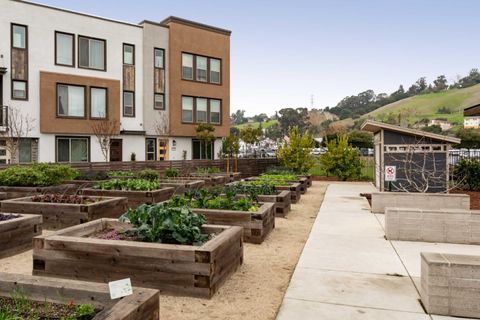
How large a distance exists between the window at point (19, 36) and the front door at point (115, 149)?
7.96 m

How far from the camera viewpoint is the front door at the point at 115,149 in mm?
27703

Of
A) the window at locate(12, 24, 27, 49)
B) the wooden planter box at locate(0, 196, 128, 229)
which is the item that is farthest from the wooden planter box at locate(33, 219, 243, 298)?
the window at locate(12, 24, 27, 49)

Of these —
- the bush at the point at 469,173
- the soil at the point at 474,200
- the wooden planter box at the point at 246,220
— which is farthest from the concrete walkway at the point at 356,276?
the bush at the point at 469,173

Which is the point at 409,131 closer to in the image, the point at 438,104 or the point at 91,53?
the point at 91,53

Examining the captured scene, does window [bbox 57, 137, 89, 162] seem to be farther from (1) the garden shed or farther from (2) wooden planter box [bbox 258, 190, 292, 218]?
(2) wooden planter box [bbox 258, 190, 292, 218]

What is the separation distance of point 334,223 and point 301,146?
14.2 meters

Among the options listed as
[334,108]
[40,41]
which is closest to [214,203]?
[40,41]

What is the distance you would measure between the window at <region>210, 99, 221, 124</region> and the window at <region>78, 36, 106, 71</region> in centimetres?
899

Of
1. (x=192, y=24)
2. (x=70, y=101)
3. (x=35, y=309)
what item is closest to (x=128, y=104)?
(x=70, y=101)

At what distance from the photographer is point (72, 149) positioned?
2602 cm

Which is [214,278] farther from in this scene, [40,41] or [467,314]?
[40,41]

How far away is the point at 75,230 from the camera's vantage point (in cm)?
654

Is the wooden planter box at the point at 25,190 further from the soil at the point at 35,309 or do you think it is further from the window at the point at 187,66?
the window at the point at 187,66

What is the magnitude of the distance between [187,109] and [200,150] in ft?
11.6
